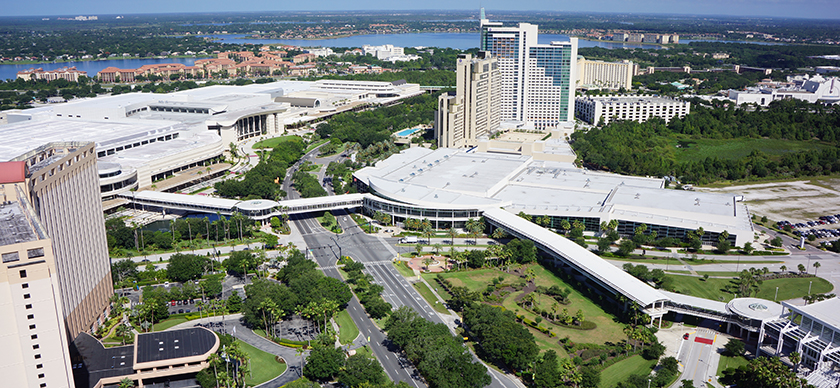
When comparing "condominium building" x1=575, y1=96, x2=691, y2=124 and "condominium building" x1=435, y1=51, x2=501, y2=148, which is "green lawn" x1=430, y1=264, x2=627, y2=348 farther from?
"condominium building" x1=575, y1=96, x2=691, y2=124

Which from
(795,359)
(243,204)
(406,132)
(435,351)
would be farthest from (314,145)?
(795,359)

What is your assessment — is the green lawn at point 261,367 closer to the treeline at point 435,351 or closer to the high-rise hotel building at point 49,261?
the treeline at point 435,351

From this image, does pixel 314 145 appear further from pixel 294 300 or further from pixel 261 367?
pixel 261 367

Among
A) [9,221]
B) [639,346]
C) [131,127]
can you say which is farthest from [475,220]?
[131,127]

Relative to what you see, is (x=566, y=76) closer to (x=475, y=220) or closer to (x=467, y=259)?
(x=475, y=220)

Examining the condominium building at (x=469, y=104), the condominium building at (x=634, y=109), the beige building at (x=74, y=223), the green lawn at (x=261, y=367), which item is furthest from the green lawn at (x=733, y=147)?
the beige building at (x=74, y=223)

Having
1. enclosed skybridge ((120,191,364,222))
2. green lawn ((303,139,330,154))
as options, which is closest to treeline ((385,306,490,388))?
enclosed skybridge ((120,191,364,222))
